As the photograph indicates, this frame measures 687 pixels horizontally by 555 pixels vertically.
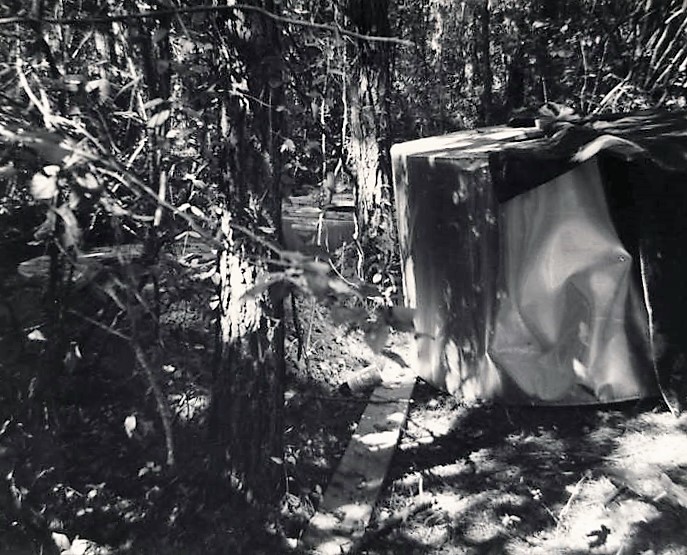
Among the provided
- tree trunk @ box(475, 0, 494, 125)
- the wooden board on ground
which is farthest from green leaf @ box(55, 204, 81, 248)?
tree trunk @ box(475, 0, 494, 125)

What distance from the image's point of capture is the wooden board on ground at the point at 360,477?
315 centimetres

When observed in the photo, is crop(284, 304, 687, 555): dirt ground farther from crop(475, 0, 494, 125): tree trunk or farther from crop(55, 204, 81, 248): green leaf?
crop(475, 0, 494, 125): tree trunk

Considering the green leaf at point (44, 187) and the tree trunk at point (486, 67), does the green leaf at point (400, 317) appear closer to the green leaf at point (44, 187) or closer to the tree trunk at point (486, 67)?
the green leaf at point (44, 187)

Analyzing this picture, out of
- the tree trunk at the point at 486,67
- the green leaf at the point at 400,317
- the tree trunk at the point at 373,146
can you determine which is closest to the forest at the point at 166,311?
the green leaf at the point at 400,317

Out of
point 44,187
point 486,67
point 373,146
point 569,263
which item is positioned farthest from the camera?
point 486,67

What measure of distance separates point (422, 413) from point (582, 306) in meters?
1.27

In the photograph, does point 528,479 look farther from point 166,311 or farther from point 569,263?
point 166,311

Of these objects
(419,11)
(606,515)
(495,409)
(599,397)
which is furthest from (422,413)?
(419,11)

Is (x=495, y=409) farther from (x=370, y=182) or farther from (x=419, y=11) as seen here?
(x=419, y=11)

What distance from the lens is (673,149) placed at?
3.68 m

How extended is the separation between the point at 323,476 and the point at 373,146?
10.2 feet

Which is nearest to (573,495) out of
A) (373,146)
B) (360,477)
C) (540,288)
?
(360,477)

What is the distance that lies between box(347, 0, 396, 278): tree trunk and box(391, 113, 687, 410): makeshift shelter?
145 centimetres

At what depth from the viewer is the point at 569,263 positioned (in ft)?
13.2
